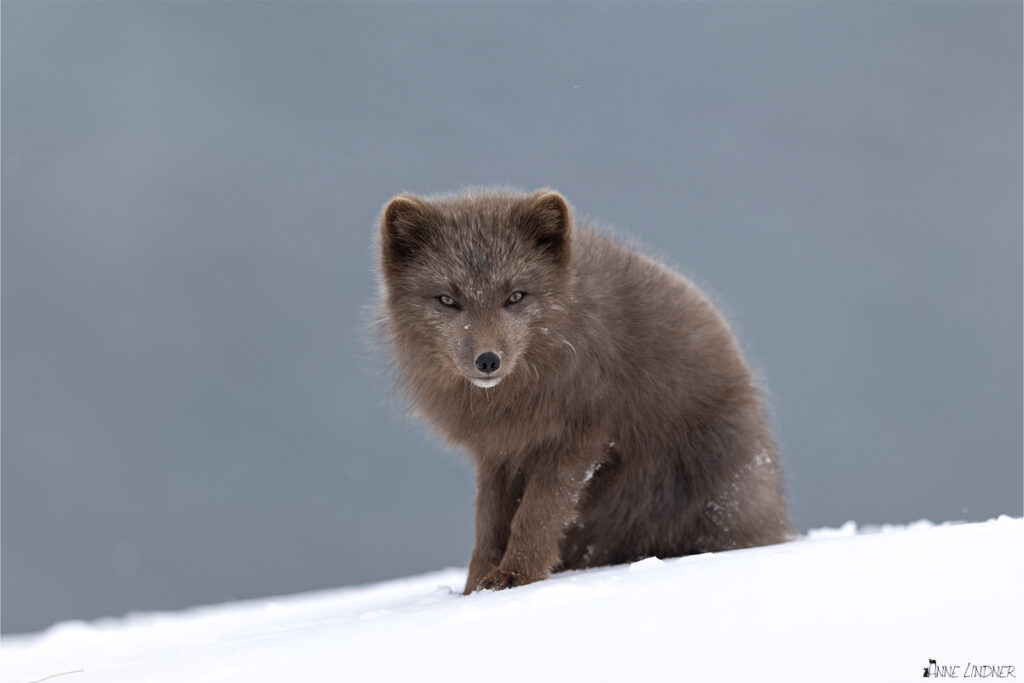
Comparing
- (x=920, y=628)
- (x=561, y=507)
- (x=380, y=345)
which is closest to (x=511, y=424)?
(x=561, y=507)

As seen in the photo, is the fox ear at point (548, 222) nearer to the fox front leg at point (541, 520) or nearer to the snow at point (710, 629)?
the fox front leg at point (541, 520)

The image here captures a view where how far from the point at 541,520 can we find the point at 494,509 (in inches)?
21.1

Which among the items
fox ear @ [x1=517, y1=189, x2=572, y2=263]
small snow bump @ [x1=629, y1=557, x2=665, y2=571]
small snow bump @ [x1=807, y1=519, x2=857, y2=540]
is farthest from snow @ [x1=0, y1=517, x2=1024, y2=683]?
small snow bump @ [x1=807, y1=519, x2=857, y2=540]

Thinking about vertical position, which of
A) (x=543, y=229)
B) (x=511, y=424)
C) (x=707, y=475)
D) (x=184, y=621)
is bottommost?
(x=184, y=621)

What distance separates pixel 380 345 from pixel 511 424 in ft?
3.52

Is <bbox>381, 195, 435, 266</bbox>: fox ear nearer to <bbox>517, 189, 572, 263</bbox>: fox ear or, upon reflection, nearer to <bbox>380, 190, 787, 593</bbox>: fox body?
<bbox>380, 190, 787, 593</bbox>: fox body

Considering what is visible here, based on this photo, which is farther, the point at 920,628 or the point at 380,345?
the point at 380,345

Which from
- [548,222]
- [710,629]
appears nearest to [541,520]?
[548,222]

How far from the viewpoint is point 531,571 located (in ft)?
18.9

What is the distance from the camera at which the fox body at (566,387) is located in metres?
5.66

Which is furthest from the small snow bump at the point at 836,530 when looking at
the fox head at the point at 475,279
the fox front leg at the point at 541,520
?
the fox head at the point at 475,279

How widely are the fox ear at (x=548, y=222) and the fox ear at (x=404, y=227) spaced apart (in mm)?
539

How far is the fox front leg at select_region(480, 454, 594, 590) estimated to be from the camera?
577 cm

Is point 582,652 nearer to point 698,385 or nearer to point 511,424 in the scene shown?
point 511,424
